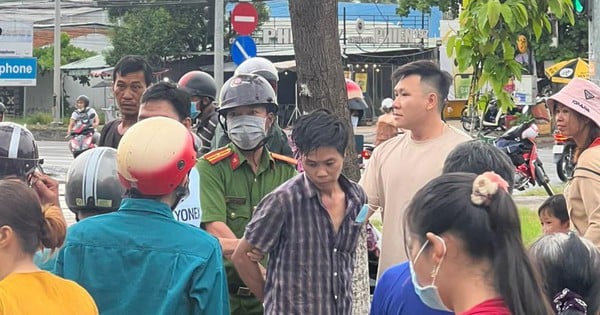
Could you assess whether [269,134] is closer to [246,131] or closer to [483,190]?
[246,131]

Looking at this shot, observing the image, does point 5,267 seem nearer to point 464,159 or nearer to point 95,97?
point 464,159

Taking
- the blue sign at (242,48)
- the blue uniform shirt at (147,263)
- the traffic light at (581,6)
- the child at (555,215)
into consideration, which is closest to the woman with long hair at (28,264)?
the blue uniform shirt at (147,263)

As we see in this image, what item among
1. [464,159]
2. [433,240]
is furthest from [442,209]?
[464,159]

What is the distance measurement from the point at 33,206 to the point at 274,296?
1234 millimetres

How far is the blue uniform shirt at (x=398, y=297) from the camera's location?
9.98 feet

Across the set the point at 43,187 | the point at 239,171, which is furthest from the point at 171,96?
the point at 43,187

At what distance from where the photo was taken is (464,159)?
3.49 m

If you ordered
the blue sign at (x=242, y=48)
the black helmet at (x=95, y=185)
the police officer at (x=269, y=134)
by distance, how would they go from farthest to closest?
the blue sign at (x=242, y=48)
the police officer at (x=269, y=134)
the black helmet at (x=95, y=185)

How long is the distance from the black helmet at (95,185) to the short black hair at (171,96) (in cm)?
128

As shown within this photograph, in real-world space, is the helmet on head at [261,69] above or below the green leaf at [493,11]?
below

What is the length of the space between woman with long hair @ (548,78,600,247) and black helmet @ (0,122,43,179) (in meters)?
2.79

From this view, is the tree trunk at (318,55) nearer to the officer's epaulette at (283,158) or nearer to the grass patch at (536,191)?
the officer's epaulette at (283,158)

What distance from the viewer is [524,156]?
50.8 ft

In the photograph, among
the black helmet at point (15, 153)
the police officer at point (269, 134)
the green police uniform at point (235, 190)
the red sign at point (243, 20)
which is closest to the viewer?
the black helmet at point (15, 153)
